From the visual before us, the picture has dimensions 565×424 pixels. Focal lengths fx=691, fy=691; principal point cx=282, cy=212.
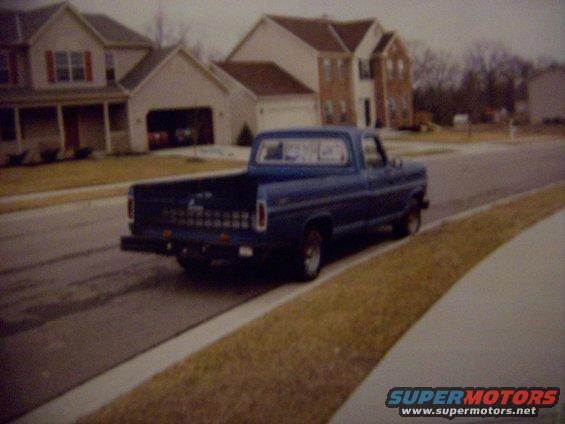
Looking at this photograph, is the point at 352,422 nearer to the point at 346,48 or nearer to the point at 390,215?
the point at 390,215

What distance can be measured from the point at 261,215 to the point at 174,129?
15.1 m

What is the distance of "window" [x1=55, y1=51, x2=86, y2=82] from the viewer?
10.7 metres

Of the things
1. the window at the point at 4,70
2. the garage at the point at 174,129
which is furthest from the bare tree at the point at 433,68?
the garage at the point at 174,129

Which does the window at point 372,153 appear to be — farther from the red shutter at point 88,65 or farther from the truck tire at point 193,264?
the red shutter at point 88,65

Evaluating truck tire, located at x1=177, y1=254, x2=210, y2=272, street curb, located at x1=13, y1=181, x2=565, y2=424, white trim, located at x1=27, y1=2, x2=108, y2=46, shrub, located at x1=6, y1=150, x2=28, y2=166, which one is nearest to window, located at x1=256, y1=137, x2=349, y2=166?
street curb, located at x1=13, y1=181, x2=565, y2=424

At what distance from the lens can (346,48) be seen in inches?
572

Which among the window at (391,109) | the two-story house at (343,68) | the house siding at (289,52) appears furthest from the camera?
the house siding at (289,52)

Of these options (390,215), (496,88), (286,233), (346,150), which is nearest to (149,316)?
(286,233)

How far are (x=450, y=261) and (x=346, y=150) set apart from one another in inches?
76.3

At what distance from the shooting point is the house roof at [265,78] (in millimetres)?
15198

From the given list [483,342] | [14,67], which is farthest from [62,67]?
[483,342]

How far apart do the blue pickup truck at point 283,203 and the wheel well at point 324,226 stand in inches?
0.5

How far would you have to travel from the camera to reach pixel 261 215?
715 centimetres

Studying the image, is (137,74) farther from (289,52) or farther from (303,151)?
(303,151)
